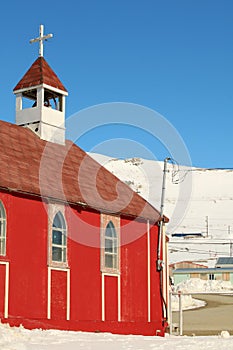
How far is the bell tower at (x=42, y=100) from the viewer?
26231 millimetres

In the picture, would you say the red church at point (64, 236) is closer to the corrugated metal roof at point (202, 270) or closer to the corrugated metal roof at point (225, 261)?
the corrugated metal roof at point (202, 270)

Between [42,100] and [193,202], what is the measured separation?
345ft

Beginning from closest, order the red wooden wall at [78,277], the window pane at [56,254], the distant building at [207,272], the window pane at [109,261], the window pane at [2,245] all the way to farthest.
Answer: the window pane at [2,245]
the red wooden wall at [78,277]
the window pane at [56,254]
the window pane at [109,261]
the distant building at [207,272]

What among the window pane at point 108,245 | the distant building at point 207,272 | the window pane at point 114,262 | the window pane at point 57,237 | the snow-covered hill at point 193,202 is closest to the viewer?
the window pane at point 57,237

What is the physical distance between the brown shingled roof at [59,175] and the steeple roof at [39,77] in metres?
2.40

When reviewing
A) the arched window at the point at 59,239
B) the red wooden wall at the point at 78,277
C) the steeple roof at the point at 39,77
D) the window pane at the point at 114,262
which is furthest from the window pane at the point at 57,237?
the steeple roof at the point at 39,77

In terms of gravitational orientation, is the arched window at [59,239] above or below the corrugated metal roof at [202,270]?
above

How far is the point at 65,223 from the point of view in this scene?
22.0m

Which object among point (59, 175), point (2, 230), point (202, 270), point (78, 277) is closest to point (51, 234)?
point (78, 277)

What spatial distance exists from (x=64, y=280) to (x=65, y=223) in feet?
5.96

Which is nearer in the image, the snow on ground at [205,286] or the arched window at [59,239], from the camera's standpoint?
the arched window at [59,239]

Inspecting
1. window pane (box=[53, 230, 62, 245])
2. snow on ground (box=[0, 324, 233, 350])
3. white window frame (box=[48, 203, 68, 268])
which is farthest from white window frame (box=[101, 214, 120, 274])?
snow on ground (box=[0, 324, 233, 350])

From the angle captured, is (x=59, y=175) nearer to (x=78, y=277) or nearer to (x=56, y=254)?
(x=56, y=254)

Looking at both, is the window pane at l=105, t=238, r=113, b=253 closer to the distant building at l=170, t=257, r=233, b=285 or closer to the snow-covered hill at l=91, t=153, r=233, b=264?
the distant building at l=170, t=257, r=233, b=285
